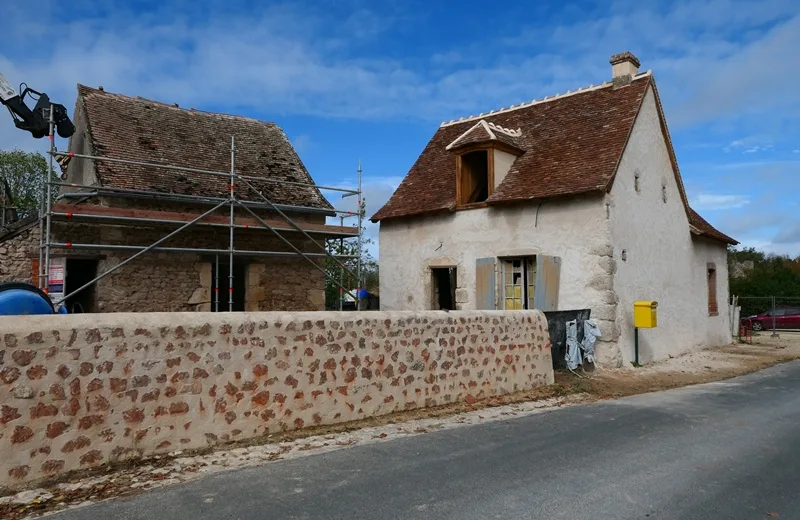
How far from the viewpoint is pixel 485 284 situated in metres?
13.4

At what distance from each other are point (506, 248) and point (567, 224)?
1.55m

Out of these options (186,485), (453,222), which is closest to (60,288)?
(186,485)

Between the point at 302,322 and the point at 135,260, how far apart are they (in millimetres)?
6403

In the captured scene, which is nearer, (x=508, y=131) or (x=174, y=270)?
(x=174, y=270)

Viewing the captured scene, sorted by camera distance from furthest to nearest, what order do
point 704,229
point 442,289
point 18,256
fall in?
point 704,229 → point 442,289 → point 18,256

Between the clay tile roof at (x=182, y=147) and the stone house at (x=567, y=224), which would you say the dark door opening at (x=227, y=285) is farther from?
the stone house at (x=567, y=224)

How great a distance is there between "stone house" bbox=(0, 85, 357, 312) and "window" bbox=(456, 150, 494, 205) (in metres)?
3.07

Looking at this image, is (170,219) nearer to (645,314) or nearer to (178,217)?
(178,217)

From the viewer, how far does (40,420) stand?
4656 mm

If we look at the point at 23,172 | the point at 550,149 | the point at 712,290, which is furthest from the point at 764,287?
the point at 23,172

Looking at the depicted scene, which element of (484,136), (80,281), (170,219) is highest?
(484,136)

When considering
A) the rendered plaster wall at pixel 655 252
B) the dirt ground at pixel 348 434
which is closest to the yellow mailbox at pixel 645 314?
the rendered plaster wall at pixel 655 252

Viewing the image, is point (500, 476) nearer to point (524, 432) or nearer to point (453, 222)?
point (524, 432)

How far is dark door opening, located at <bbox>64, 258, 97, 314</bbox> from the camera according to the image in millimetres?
11352
